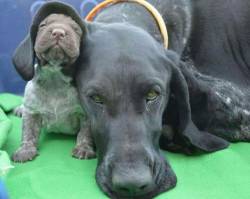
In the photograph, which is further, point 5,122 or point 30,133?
point 5,122

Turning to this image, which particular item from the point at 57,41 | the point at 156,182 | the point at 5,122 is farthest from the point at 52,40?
the point at 5,122

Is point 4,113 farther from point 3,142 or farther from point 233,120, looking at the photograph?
point 233,120

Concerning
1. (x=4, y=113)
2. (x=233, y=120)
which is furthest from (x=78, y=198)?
(x=4, y=113)

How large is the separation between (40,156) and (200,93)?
0.88m

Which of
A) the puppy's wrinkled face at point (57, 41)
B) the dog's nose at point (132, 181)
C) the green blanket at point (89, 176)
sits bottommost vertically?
the green blanket at point (89, 176)

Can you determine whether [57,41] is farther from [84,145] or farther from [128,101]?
[84,145]

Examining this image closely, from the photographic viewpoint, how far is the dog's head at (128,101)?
2182 mm

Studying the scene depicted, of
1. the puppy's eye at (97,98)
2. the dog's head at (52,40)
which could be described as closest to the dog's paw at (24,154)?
the dog's head at (52,40)

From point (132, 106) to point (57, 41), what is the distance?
0.43m

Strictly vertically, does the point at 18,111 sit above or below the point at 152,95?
below

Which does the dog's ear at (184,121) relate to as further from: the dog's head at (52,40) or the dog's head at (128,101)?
the dog's head at (52,40)

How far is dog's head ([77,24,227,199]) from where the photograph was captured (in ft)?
7.16

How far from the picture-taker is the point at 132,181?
210cm

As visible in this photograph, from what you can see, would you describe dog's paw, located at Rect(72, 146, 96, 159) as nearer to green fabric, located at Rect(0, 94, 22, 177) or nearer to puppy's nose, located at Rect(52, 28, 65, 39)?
green fabric, located at Rect(0, 94, 22, 177)
